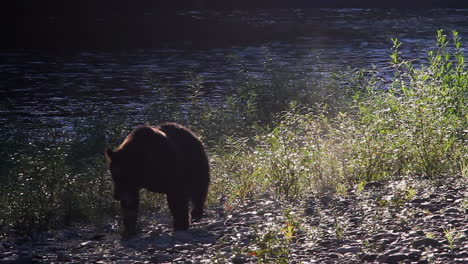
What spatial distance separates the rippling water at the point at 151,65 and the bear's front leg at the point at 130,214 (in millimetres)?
9011

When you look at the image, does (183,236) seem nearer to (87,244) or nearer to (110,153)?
(87,244)

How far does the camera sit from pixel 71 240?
7.89 m

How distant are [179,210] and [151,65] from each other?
21.5 meters

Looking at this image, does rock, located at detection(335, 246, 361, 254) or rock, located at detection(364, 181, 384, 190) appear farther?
rock, located at detection(364, 181, 384, 190)

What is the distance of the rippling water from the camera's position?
68.7 ft

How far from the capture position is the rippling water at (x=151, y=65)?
68.7ft

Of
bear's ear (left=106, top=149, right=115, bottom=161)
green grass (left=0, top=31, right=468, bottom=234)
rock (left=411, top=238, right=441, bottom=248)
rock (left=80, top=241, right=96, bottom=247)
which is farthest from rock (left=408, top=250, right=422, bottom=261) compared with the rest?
rock (left=80, top=241, right=96, bottom=247)

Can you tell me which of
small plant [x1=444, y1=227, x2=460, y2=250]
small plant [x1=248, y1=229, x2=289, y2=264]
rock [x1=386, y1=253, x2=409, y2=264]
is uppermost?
small plant [x1=444, y1=227, x2=460, y2=250]

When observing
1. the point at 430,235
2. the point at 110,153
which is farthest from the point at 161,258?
the point at 430,235

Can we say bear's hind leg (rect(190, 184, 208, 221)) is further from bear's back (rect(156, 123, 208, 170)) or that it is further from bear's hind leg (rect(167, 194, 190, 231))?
bear's hind leg (rect(167, 194, 190, 231))

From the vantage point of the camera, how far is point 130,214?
780cm

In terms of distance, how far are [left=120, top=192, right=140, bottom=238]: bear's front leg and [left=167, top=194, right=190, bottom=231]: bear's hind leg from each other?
0.39 metres

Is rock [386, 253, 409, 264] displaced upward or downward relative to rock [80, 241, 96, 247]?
upward

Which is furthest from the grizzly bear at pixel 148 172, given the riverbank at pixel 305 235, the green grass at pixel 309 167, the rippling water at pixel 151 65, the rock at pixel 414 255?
the rippling water at pixel 151 65
